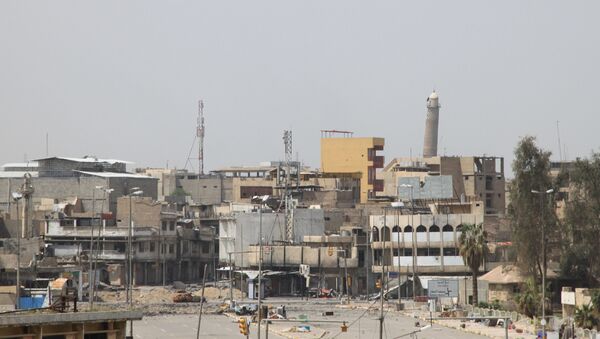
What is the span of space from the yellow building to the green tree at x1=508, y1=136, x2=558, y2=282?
2677 inches

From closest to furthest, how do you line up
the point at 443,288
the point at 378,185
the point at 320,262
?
the point at 443,288 → the point at 320,262 → the point at 378,185

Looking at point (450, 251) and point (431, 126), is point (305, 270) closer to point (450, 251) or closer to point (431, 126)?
point (450, 251)

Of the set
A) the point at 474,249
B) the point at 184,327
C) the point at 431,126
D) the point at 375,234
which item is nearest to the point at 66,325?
the point at 184,327

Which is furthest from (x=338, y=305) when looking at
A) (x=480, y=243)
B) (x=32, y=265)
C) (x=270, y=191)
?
(x=270, y=191)

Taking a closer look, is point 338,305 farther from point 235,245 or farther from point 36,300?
point 36,300

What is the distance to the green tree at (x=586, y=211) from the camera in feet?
295

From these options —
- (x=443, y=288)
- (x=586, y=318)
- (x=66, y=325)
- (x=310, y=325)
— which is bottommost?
(x=310, y=325)

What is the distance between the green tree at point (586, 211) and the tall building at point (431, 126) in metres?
87.8

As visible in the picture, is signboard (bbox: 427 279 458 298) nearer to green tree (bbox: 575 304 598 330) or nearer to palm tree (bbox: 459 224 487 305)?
palm tree (bbox: 459 224 487 305)

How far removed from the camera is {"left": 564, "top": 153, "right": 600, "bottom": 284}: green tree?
89812mm

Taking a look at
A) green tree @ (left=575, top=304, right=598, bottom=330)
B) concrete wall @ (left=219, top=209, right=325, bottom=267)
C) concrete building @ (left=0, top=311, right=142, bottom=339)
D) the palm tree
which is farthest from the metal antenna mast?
concrete building @ (left=0, top=311, right=142, bottom=339)

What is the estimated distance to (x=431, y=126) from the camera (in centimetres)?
18275

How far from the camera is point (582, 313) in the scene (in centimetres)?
7694

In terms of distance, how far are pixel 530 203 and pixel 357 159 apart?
71618 millimetres
